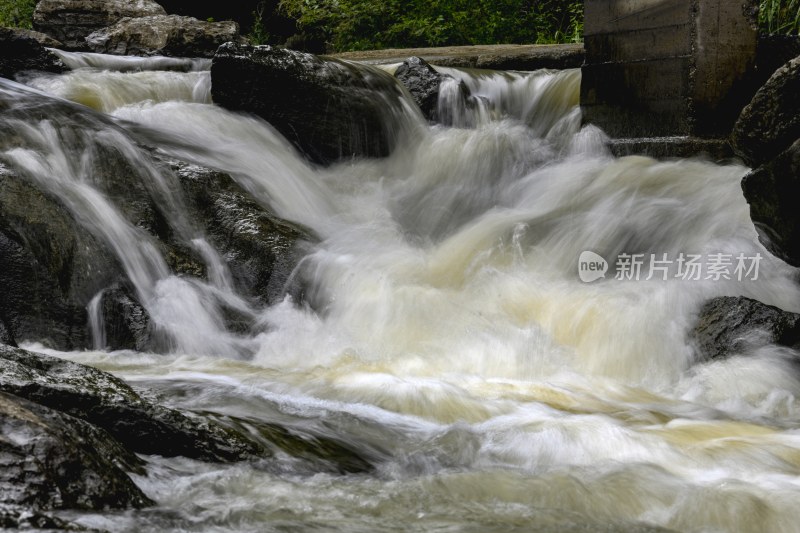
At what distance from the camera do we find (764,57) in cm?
755

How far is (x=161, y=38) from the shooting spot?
11.2m

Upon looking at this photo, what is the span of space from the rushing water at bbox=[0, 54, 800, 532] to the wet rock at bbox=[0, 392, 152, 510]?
79 mm

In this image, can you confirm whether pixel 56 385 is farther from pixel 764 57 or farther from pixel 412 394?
pixel 764 57

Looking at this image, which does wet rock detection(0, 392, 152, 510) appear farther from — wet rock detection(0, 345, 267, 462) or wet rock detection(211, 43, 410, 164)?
wet rock detection(211, 43, 410, 164)

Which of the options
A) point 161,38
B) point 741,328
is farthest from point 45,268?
point 161,38

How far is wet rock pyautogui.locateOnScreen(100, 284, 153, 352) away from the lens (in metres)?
5.35

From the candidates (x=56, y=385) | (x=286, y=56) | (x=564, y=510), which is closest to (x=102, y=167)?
(x=286, y=56)

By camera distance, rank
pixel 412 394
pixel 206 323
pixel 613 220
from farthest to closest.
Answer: pixel 613 220, pixel 206 323, pixel 412 394

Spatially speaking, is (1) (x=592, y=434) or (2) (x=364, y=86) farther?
(2) (x=364, y=86)

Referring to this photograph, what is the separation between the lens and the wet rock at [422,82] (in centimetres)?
924

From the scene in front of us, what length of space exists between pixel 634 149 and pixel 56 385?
602cm

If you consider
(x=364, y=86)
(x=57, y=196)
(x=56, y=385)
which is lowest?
(x=56, y=385)

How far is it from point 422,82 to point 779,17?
3969 mm

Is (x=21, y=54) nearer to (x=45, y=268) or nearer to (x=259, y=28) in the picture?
(x=45, y=268)
